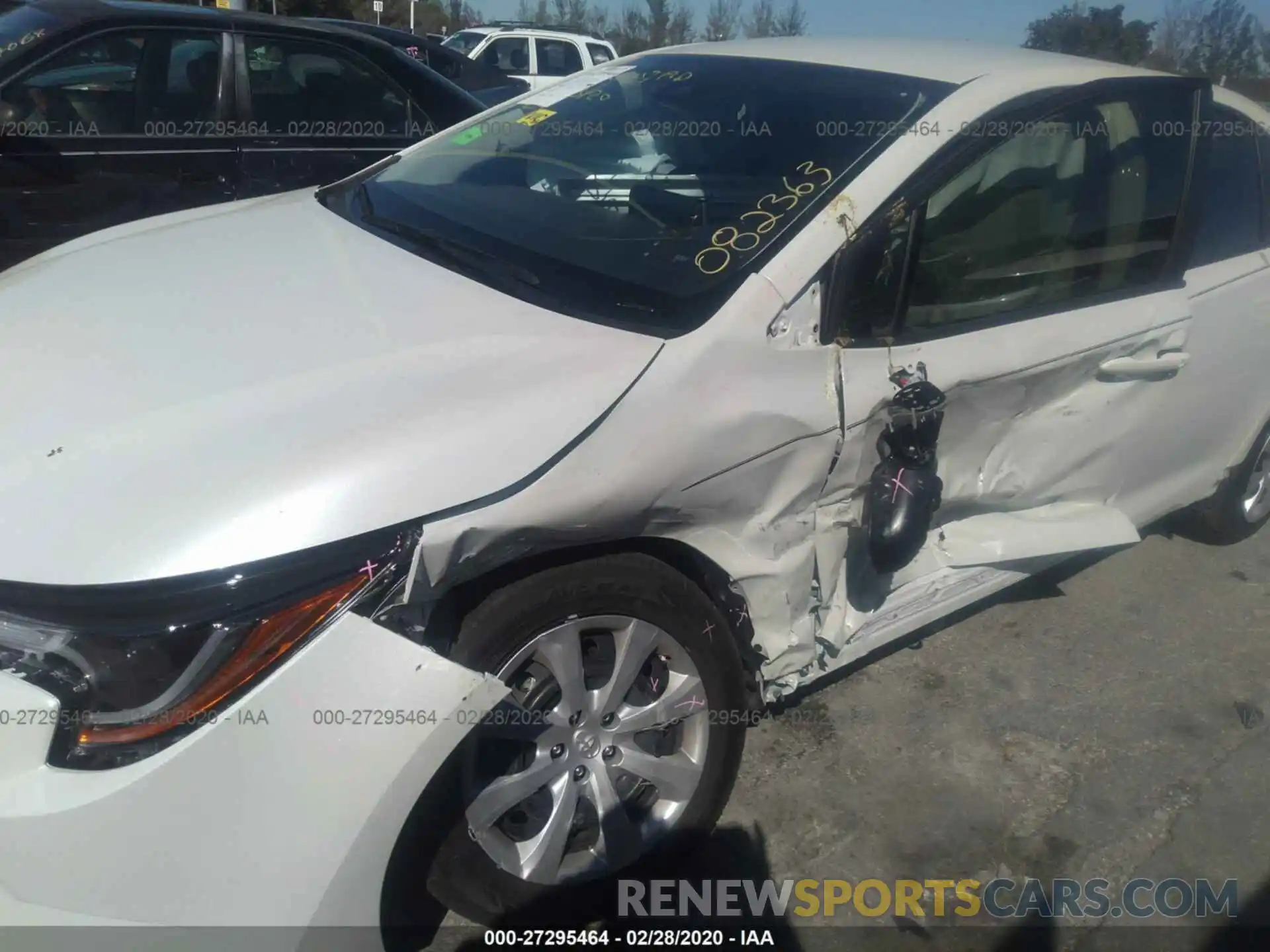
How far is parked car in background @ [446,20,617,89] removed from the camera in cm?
1456

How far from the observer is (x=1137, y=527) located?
3.44 meters

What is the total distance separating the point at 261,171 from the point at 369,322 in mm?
3338

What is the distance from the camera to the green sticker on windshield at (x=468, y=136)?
3.30 meters

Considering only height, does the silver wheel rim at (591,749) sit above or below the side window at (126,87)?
below

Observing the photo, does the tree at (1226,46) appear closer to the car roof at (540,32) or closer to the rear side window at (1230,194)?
the car roof at (540,32)

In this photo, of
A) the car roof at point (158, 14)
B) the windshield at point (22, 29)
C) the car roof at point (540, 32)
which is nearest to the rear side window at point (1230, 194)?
the car roof at point (158, 14)

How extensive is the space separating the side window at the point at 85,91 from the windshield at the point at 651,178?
2151mm

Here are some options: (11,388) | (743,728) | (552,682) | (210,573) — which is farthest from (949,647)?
(11,388)

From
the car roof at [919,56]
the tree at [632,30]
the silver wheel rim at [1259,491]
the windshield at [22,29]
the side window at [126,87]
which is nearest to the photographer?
the car roof at [919,56]

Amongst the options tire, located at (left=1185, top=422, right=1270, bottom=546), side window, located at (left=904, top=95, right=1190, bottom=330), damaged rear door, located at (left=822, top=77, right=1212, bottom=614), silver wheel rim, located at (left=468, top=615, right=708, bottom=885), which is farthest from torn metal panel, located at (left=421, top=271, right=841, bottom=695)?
tire, located at (left=1185, top=422, right=1270, bottom=546)

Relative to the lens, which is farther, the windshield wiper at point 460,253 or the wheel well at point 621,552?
the windshield wiper at point 460,253

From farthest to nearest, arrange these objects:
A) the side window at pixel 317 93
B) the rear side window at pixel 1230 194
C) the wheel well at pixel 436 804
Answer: the side window at pixel 317 93
the rear side window at pixel 1230 194
the wheel well at pixel 436 804

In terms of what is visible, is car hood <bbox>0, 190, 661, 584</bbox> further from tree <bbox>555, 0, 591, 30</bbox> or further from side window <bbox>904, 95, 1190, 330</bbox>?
tree <bbox>555, 0, 591, 30</bbox>

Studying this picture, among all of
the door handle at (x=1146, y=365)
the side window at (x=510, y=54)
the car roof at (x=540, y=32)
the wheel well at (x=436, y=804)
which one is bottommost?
the wheel well at (x=436, y=804)
